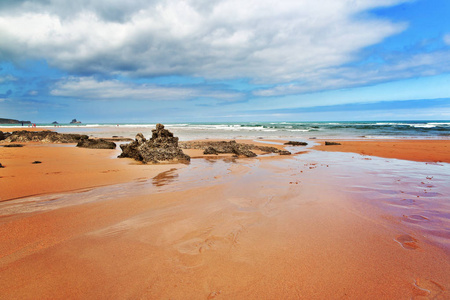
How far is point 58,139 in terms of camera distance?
1898cm

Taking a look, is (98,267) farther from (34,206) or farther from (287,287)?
(34,206)

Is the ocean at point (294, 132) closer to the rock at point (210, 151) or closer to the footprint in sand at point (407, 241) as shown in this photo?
the rock at point (210, 151)

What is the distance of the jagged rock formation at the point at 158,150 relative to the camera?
9133mm

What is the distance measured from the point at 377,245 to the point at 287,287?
1464 mm

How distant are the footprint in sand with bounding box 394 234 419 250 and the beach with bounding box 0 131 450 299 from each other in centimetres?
1

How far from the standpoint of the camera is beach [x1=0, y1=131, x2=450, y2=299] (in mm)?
2025

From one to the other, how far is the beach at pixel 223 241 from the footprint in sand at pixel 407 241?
0.01 m

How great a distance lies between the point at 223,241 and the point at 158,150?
23.4 feet

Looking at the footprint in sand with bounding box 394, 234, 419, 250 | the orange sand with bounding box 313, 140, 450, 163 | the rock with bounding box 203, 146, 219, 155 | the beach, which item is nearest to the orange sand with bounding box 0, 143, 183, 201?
the beach

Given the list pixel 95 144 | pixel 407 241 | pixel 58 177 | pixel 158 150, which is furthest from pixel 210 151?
pixel 407 241

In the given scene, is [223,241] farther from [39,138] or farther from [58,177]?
[39,138]

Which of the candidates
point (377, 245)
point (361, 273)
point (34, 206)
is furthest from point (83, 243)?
point (377, 245)

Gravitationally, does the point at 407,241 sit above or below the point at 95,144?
below

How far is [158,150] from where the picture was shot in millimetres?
9312
